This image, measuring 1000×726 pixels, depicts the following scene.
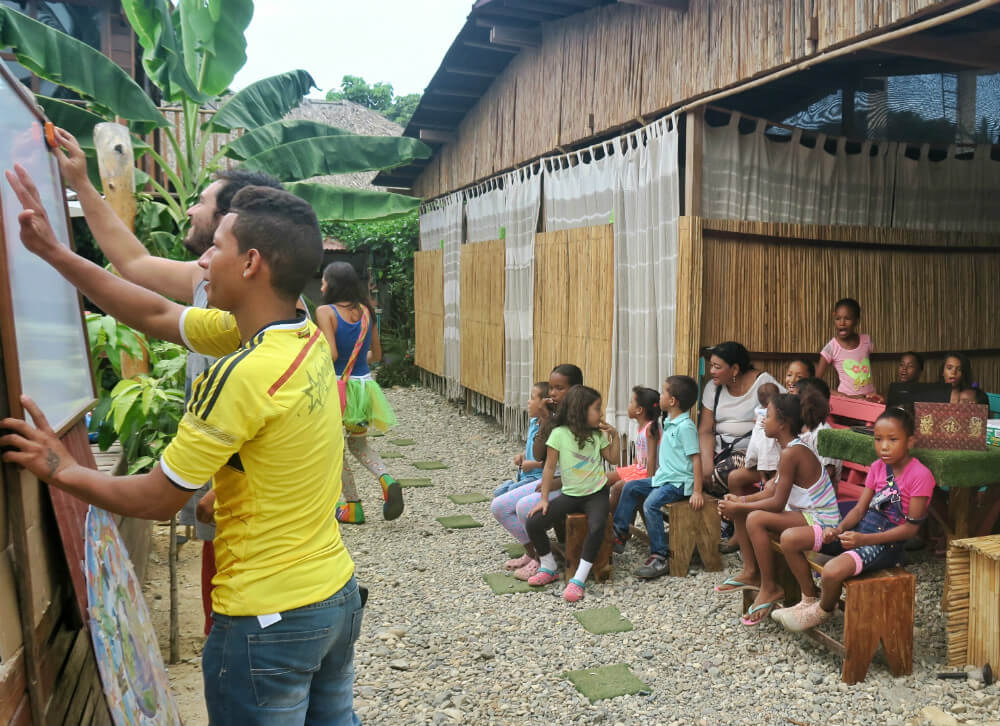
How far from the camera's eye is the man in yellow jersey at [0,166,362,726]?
165 cm

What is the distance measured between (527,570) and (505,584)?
0.59 feet

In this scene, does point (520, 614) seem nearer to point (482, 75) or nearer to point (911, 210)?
point (911, 210)

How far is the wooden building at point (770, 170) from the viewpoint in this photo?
5.50 meters

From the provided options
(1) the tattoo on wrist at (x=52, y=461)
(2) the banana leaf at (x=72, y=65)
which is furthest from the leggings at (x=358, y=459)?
(1) the tattoo on wrist at (x=52, y=461)

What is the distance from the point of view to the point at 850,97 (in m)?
6.82

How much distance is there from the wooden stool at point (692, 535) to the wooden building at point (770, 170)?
119cm

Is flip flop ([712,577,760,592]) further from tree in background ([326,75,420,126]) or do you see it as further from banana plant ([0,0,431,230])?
tree in background ([326,75,420,126])

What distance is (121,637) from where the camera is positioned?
2.00m

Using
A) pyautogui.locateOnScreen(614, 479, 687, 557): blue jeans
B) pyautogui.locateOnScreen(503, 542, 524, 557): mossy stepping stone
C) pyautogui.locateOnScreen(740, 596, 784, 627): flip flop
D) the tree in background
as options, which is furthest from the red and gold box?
the tree in background

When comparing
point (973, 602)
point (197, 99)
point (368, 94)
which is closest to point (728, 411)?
point (973, 602)

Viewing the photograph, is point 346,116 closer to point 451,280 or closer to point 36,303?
point 451,280

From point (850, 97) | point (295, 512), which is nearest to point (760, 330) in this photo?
point (850, 97)

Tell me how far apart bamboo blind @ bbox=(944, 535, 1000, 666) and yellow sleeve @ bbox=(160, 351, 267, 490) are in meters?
3.27

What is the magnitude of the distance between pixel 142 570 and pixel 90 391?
2.26m
